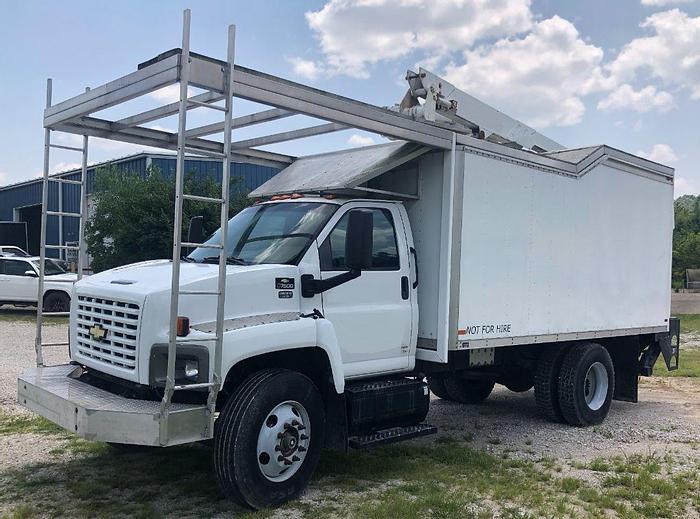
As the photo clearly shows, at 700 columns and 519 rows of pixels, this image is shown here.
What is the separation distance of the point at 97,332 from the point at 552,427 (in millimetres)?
5450

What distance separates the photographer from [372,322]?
6156mm

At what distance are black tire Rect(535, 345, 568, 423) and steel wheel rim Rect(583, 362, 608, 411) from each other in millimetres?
568

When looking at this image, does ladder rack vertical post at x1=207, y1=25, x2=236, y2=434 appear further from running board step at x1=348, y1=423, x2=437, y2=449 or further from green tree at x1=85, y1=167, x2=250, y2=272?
green tree at x1=85, y1=167, x2=250, y2=272

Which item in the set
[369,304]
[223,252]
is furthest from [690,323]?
[223,252]

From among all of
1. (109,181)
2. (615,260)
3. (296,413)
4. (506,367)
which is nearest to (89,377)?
(296,413)

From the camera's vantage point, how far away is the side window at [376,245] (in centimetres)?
596

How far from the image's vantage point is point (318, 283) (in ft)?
18.7

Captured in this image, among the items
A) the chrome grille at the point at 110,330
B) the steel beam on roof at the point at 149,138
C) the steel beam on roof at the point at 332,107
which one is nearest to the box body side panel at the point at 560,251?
the steel beam on roof at the point at 332,107

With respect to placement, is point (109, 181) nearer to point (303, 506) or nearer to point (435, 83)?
point (435, 83)

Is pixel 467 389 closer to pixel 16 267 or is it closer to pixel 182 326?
pixel 182 326

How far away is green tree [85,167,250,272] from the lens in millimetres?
18984

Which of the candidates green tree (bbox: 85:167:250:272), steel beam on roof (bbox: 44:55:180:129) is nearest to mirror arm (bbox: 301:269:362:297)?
steel beam on roof (bbox: 44:55:180:129)

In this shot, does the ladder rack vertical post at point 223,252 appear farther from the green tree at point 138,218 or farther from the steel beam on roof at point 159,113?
the green tree at point 138,218

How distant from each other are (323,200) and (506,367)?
11.3 feet
